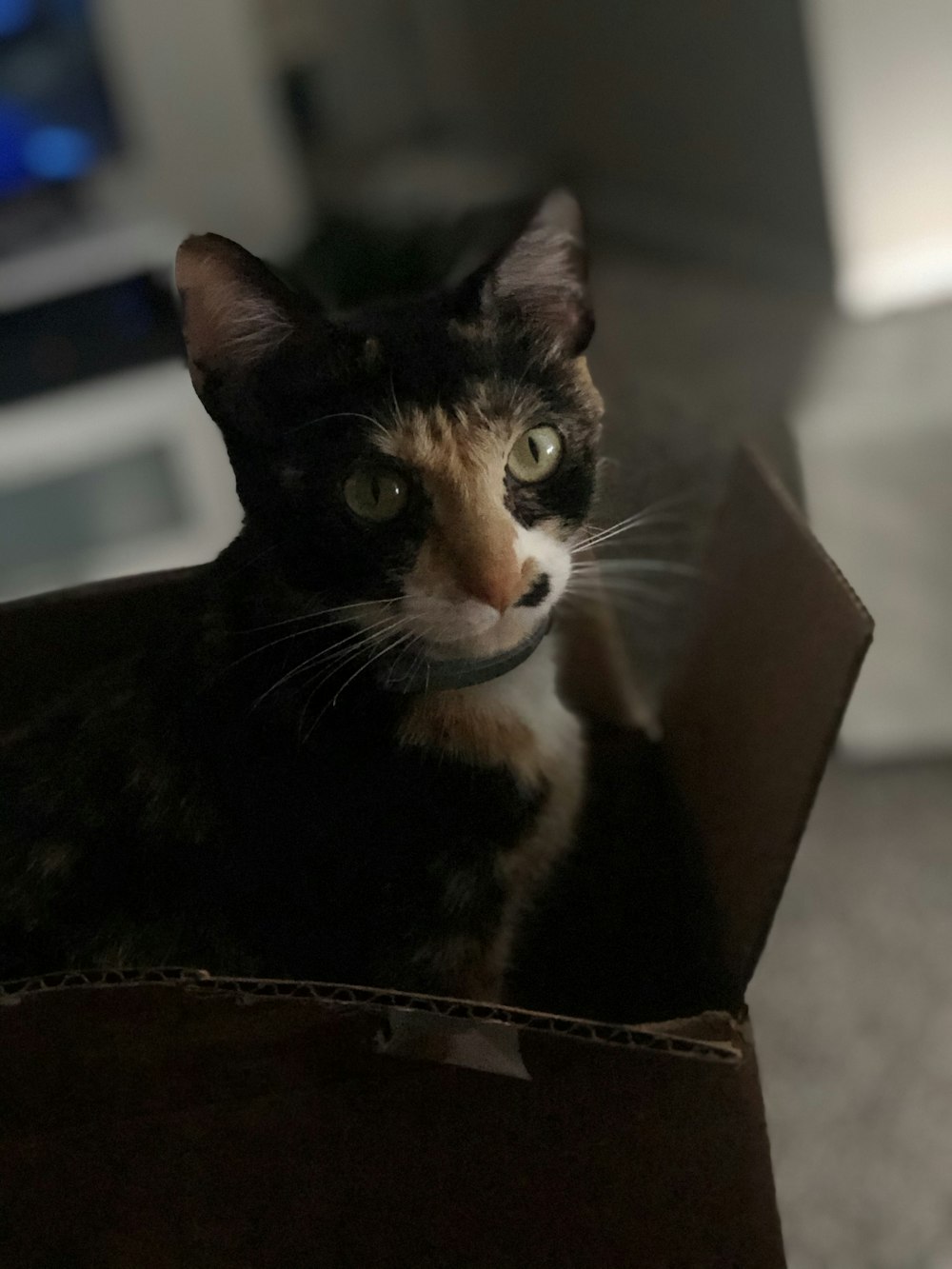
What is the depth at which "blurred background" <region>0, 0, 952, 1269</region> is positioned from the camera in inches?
34.0

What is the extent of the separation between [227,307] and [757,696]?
38 cm

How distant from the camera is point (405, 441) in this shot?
1.78 ft

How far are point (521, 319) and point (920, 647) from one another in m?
0.68

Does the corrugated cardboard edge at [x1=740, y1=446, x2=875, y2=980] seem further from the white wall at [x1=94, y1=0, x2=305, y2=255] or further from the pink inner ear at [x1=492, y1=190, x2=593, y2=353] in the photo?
the white wall at [x1=94, y1=0, x2=305, y2=255]

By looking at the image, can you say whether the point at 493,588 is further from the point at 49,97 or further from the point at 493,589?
the point at 49,97

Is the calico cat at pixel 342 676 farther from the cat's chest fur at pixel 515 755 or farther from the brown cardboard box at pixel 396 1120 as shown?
the brown cardboard box at pixel 396 1120

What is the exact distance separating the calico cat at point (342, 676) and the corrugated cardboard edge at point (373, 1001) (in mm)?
144

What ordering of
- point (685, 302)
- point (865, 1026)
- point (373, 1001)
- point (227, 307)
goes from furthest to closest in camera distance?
1. point (685, 302)
2. point (865, 1026)
3. point (227, 307)
4. point (373, 1001)

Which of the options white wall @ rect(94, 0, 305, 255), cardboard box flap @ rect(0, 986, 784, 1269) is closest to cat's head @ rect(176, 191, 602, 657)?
cardboard box flap @ rect(0, 986, 784, 1269)

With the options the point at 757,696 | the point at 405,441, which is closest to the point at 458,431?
the point at 405,441

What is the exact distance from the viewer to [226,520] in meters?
0.84

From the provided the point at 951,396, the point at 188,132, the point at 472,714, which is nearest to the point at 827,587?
the point at 472,714

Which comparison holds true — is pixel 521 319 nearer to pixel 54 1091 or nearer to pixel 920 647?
pixel 54 1091

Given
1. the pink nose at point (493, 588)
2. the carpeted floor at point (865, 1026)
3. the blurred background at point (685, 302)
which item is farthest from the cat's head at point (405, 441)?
the carpeted floor at point (865, 1026)
